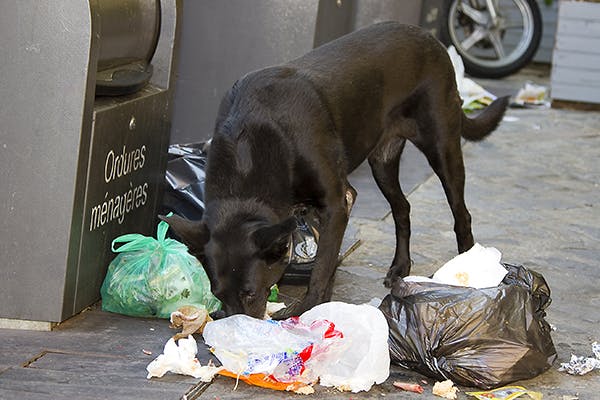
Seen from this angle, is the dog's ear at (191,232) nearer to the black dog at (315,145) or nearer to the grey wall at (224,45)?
the black dog at (315,145)

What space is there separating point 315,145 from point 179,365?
99 centimetres

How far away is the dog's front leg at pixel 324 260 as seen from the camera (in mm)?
3963

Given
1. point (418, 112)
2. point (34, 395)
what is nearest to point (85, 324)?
point (34, 395)

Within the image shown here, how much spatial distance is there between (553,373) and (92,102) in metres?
1.88

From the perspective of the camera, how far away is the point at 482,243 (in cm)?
541

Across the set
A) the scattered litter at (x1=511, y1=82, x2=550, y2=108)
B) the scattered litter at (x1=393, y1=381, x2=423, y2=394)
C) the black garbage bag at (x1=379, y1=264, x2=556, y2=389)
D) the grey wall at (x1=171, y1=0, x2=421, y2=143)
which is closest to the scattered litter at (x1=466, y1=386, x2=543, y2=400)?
the black garbage bag at (x1=379, y1=264, x2=556, y2=389)

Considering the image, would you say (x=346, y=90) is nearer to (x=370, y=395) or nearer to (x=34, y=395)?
(x=370, y=395)

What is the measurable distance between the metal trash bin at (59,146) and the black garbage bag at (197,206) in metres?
0.55

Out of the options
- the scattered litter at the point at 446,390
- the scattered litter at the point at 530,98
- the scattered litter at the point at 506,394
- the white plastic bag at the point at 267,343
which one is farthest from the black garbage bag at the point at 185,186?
the scattered litter at the point at 530,98

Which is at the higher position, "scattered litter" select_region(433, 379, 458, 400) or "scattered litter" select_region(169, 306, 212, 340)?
"scattered litter" select_region(433, 379, 458, 400)

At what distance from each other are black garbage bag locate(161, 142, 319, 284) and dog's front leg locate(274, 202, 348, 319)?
1.35 feet

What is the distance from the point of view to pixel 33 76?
355cm

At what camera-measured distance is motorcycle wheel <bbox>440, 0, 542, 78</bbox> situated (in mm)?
10664

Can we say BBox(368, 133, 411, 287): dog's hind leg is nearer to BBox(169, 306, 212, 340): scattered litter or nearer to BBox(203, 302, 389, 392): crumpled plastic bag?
BBox(169, 306, 212, 340): scattered litter
